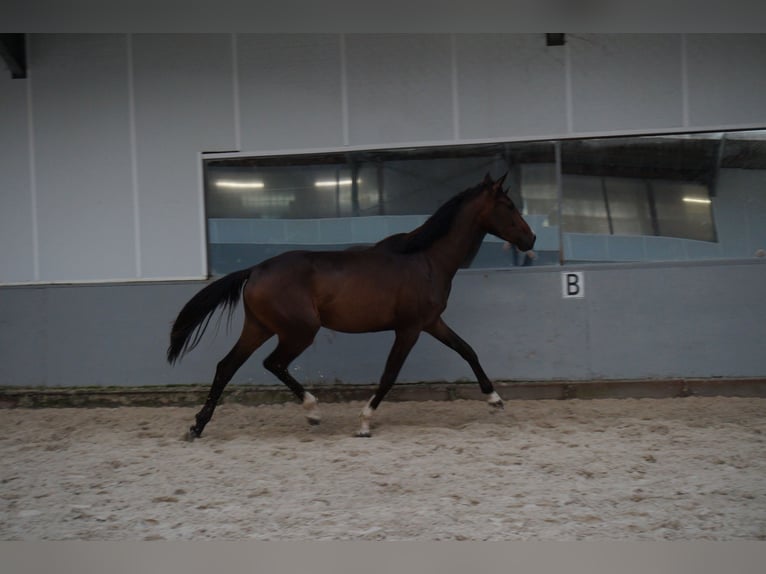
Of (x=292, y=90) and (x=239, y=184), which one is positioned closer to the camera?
(x=292, y=90)

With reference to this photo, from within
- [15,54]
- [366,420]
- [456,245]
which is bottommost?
[366,420]

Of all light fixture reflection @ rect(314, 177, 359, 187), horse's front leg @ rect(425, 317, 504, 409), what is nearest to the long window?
light fixture reflection @ rect(314, 177, 359, 187)

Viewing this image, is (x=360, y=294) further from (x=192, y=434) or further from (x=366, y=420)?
(x=192, y=434)

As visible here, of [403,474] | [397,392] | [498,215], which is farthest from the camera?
[397,392]

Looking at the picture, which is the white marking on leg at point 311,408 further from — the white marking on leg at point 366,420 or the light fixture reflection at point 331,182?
the light fixture reflection at point 331,182

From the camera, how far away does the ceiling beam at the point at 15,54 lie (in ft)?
21.9

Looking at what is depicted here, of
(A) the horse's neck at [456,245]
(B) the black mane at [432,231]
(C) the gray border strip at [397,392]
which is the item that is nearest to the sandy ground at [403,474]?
(C) the gray border strip at [397,392]

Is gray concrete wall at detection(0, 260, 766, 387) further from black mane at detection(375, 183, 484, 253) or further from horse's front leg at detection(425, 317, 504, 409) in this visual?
black mane at detection(375, 183, 484, 253)

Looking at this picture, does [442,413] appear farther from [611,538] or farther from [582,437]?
[611,538]

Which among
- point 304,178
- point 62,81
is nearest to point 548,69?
point 304,178

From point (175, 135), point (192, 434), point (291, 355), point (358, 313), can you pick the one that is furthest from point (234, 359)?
point (175, 135)

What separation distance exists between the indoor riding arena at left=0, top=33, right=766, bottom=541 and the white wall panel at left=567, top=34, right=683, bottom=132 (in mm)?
19

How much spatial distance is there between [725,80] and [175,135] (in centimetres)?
523

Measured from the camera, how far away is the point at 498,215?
582 centimetres
